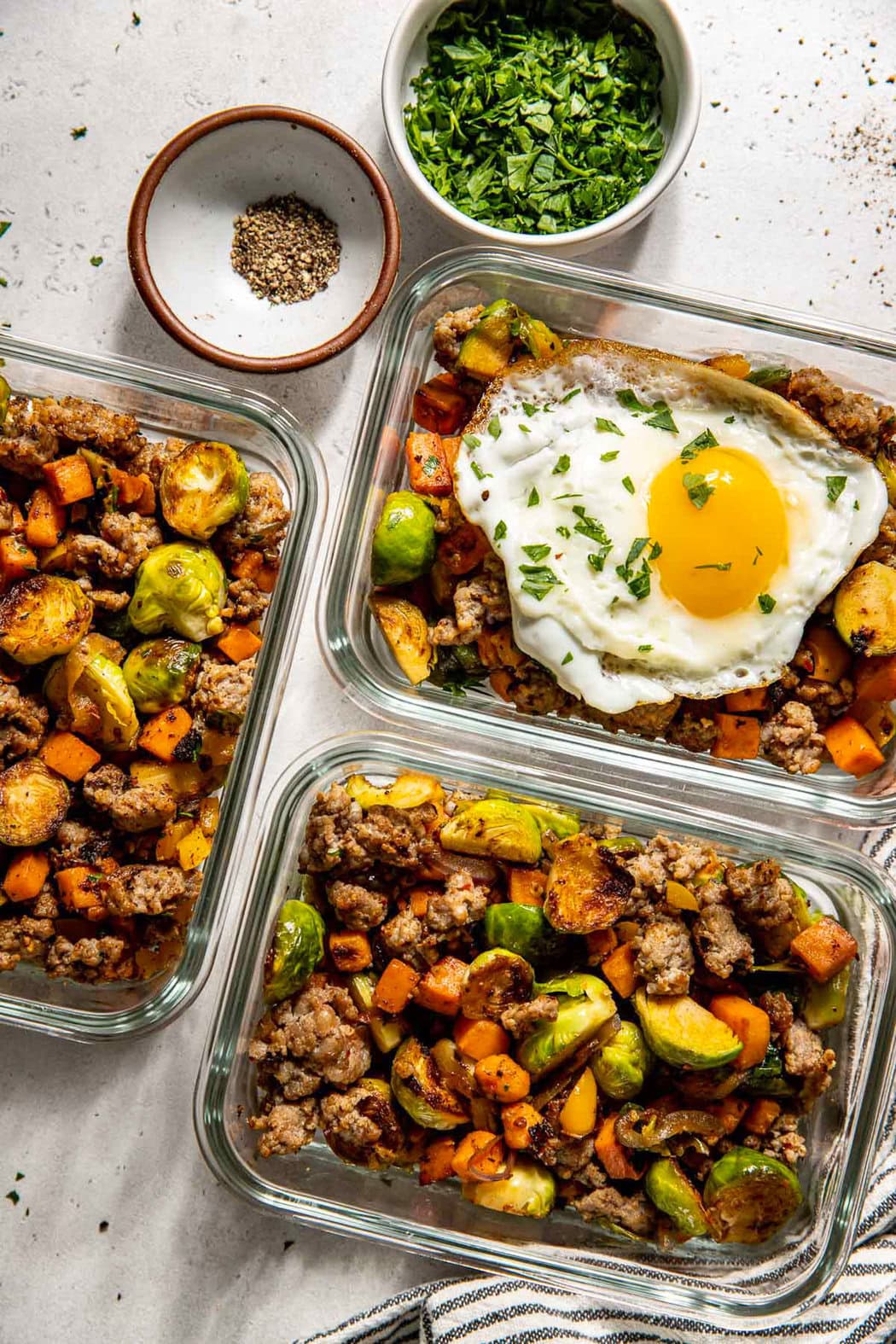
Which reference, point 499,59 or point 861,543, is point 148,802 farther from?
point 499,59

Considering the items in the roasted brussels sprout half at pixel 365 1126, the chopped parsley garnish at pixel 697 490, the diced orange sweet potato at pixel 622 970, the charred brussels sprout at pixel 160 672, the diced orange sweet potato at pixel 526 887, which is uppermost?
the chopped parsley garnish at pixel 697 490

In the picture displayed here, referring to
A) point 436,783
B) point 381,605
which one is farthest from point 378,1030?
point 381,605

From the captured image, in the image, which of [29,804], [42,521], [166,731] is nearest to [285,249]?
[42,521]

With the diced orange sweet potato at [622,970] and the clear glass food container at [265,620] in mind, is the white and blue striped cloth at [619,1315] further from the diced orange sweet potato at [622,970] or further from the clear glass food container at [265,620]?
the clear glass food container at [265,620]

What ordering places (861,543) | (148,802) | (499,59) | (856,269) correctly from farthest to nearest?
(856,269) < (499,59) < (861,543) < (148,802)

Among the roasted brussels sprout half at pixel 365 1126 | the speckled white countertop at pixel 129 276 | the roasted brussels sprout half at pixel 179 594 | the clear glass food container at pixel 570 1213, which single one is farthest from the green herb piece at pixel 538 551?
the roasted brussels sprout half at pixel 365 1126

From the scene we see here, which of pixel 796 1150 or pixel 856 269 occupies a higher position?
pixel 856 269
